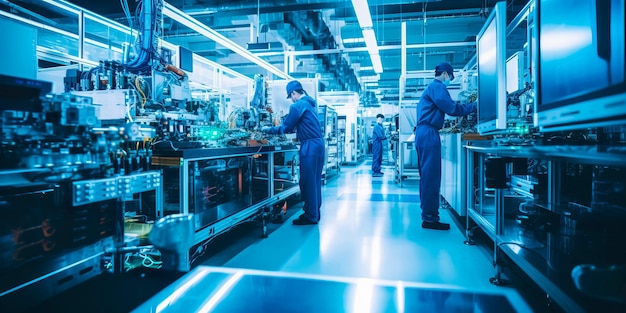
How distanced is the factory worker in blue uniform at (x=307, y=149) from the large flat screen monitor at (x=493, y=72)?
1.59 metres

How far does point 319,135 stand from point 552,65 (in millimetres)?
2320

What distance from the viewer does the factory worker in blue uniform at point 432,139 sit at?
321 cm

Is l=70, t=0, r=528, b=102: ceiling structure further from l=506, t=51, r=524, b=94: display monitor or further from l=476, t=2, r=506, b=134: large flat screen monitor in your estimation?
l=476, t=2, r=506, b=134: large flat screen monitor

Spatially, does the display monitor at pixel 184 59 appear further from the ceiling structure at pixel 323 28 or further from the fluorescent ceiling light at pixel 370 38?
the fluorescent ceiling light at pixel 370 38

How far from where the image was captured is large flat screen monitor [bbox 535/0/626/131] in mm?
1145

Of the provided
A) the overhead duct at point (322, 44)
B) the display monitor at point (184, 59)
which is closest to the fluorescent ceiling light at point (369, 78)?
the overhead duct at point (322, 44)

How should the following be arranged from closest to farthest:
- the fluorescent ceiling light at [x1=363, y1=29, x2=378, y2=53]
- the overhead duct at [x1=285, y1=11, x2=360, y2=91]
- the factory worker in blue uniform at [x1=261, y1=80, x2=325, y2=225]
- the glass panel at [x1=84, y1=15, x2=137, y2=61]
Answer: the factory worker in blue uniform at [x1=261, y1=80, x2=325, y2=225]
the fluorescent ceiling light at [x1=363, y1=29, x2=378, y2=53]
the glass panel at [x1=84, y1=15, x2=137, y2=61]
the overhead duct at [x1=285, y1=11, x2=360, y2=91]

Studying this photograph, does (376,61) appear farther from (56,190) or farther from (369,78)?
(56,190)

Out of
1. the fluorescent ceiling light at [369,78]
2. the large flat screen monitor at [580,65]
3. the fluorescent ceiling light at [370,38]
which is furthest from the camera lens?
the fluorescent ceiling light at [369,78]

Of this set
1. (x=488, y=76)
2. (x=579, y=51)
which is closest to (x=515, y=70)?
(x=488, y=76)

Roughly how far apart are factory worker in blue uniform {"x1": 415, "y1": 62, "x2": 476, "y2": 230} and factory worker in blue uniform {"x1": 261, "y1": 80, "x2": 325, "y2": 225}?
1.00 meters

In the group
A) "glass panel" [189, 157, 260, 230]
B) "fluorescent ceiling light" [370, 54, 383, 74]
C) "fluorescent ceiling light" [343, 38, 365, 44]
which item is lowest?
"glass panel" [189, 157, 260, 230]

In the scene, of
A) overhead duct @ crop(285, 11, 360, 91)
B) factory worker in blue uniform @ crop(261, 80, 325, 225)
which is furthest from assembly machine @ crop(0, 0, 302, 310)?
overhead duct @ crop(285, 11, 360, 91)

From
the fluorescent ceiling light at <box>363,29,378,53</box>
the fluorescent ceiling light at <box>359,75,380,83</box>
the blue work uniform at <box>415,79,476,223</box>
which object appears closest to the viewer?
the blue work uniform at <box>415,79,476,223</box>
